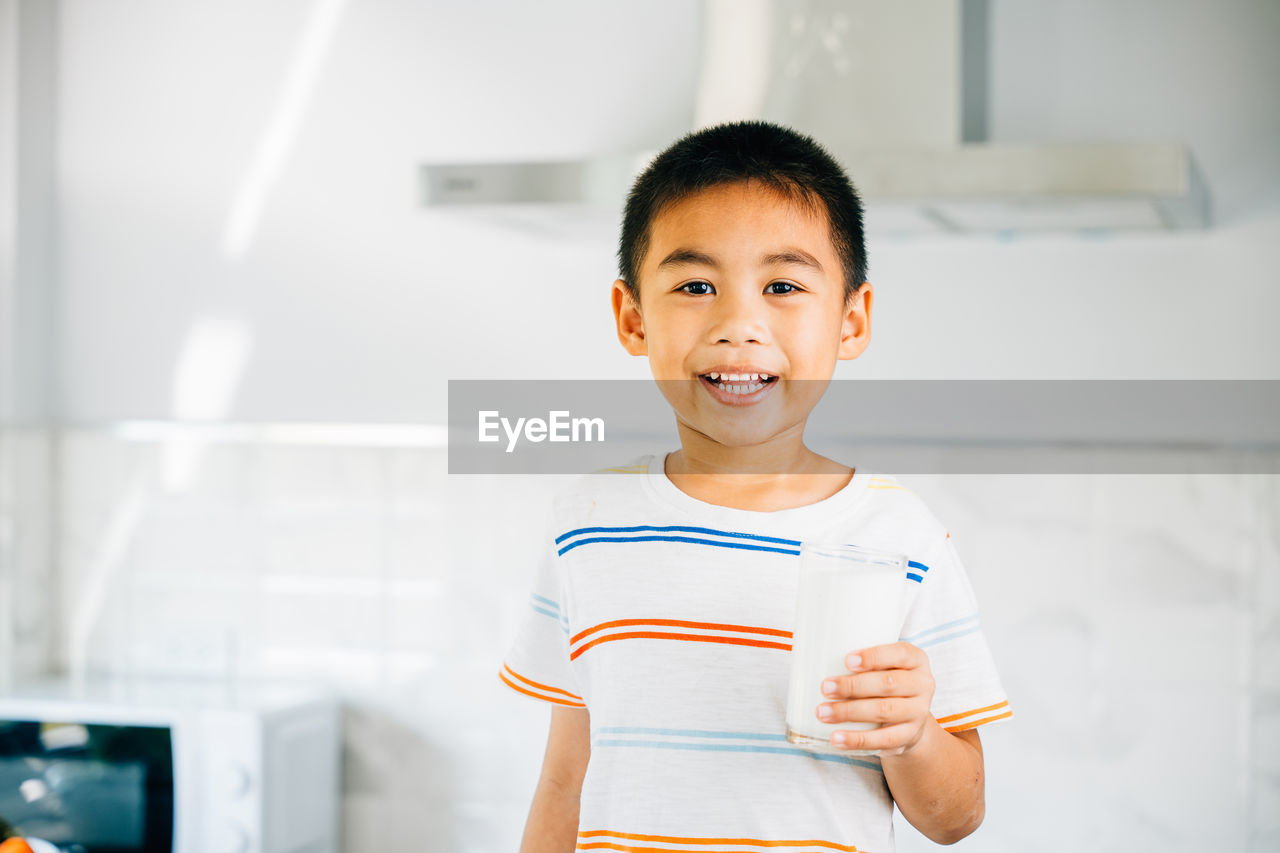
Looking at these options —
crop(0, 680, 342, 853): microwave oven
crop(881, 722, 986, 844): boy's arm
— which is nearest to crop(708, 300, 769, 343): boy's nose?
crop(881, 722, 986, 844): boy's arm

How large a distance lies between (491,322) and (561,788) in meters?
1.34

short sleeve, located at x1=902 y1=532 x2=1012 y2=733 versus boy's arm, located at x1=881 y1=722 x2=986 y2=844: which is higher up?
short sleeve, located at x1=902 y1=532 x2=1012 y2=733

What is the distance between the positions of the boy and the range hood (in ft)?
2.51

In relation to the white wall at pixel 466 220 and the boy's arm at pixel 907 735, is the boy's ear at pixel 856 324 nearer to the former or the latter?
the boy's arm at pixel 907 735

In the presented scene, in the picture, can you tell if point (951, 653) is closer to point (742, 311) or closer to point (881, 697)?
point (881, 697)

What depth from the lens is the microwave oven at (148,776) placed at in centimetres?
177

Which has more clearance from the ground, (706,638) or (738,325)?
(738,325)

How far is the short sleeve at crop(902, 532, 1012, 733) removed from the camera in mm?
700

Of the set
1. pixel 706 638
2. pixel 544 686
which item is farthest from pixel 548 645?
pixel 706 638

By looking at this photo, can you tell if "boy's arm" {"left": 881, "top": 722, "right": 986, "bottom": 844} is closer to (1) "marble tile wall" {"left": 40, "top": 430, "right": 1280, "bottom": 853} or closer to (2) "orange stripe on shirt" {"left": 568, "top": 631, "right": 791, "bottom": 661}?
(2) "orange stripe on shirt" {"left": 568, "top": 631, "right": 791, "bottom": 661}

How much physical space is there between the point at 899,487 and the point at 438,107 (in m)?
1.52

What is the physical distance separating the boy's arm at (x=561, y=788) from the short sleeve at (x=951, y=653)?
0.23 meters

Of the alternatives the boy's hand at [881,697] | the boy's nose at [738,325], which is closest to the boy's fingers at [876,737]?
the boy's hand at [881,697]

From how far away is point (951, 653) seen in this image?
70 cm
